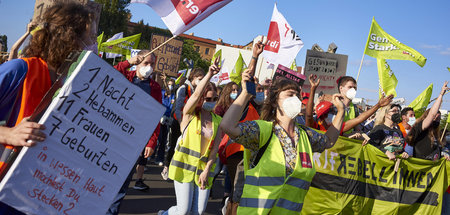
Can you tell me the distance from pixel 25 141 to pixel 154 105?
30.0 inches

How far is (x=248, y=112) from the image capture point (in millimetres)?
5742

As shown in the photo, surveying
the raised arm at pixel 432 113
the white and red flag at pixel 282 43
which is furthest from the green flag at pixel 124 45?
the raised arm at pixel 432 113

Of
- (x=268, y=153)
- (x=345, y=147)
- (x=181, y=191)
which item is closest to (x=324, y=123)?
(x=345, y=147)

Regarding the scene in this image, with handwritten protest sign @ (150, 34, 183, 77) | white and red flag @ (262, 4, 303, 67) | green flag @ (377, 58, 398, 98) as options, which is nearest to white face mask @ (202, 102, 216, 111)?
white and red flag @ (262, 4, 303, 67)

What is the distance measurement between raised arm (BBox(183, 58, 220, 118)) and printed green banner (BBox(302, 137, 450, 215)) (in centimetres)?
223

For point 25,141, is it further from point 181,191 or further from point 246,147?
point 181,191

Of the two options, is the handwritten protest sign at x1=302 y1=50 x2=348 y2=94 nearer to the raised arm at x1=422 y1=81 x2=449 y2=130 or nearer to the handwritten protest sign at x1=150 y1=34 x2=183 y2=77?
the raised arm at x1=422 y1=81 x2=449 y2=130

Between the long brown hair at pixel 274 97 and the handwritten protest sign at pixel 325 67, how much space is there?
554cm

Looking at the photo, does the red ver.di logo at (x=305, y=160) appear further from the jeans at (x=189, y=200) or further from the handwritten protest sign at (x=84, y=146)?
the jeans at (x=189, y=200)

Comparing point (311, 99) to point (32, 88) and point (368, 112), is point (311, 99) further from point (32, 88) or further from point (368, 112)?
point (32, 88)

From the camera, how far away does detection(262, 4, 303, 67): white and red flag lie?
8.84 m

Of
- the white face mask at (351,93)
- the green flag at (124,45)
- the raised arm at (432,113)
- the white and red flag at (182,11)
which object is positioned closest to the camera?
the white and red flag at (182,11)

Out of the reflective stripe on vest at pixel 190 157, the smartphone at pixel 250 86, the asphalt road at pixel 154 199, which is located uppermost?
the smartphone at pixel 250 86

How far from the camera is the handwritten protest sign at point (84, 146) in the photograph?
1.99 metres
